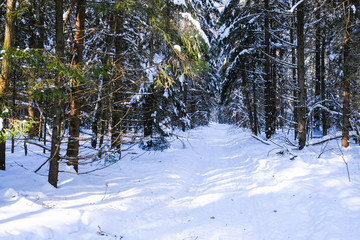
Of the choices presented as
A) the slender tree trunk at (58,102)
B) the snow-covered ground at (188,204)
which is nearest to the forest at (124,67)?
the slender tree trunk at (58,102)

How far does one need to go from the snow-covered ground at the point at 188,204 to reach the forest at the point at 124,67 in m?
0.90

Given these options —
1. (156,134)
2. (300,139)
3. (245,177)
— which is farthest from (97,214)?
(300,139)

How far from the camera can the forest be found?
4.54 m

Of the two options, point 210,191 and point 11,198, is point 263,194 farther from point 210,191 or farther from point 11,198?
point 11,198

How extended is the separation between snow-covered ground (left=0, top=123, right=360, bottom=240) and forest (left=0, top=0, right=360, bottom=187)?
904 mm

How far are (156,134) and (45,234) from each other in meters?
7.56

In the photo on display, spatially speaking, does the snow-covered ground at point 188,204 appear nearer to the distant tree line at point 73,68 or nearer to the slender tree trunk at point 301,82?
the distant tree line at point 73,68

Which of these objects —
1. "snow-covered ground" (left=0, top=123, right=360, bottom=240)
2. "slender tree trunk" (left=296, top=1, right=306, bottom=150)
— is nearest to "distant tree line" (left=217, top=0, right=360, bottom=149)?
"slender tree trunk" (left=296, top=1, right=306, bottom=150)

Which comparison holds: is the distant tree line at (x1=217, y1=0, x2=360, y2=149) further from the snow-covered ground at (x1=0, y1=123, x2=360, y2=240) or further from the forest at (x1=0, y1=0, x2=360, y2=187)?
the snow-covered ground at (x1=0, y1=123, x2=360, y2=240)

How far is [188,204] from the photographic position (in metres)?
5.32

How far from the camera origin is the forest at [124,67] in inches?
179

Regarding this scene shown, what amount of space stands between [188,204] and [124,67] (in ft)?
15.8

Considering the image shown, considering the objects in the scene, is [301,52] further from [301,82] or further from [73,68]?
[73,68]

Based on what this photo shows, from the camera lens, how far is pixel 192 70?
616 centimetres
